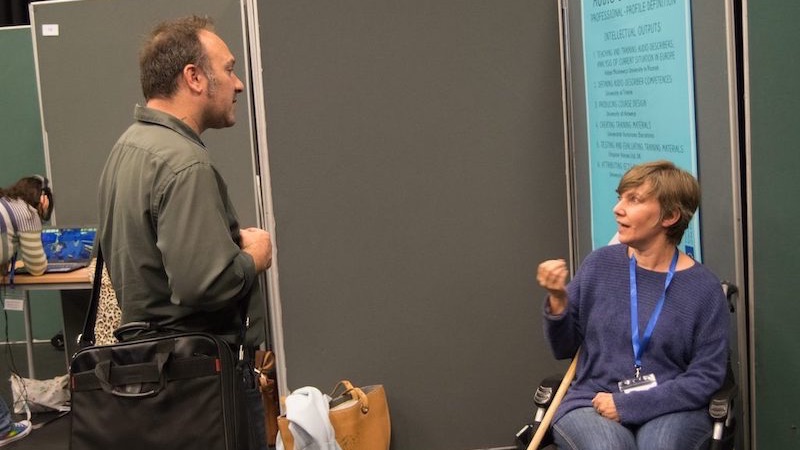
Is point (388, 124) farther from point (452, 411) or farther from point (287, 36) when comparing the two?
point (452, 411)

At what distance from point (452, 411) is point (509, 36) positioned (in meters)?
1.41

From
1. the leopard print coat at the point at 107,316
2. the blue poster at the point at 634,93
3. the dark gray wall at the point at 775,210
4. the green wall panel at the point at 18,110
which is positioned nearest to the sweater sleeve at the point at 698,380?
the dark gray wall at the point at 775,210

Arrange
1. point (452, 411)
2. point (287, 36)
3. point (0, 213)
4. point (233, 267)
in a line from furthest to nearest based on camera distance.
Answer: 1. point (0, 213)
2. point (452, 411)
3. point (287, 36)
4. point (233, 267)

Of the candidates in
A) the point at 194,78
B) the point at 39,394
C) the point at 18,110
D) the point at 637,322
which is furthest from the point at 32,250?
the point at 637,322

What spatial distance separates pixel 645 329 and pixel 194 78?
1297 mm

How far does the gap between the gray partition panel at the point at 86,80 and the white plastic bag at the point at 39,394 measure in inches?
34.3

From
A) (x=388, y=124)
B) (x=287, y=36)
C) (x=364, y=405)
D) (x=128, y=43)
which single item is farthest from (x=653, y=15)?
(x=128, y=43)

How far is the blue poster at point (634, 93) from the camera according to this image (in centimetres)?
256

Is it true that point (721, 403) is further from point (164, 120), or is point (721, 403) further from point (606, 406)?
point (164, 120)

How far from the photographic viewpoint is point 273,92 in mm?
3312

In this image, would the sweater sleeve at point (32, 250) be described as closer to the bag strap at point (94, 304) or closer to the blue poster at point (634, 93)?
the bag strap at point (94, 304)

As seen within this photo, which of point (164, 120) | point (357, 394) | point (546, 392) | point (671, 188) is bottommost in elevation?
point (357, 394)

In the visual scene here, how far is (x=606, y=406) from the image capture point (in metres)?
2.38

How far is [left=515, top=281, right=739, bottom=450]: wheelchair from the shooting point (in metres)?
2.22
